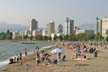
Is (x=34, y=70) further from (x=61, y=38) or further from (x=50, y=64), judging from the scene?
(x=61, y=38)

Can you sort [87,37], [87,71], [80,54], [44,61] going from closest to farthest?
[87,71]
[44,61]
[80,54]
[87,37]

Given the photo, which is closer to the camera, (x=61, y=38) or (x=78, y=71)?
(x=78, y=71)

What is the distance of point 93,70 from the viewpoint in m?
20.0

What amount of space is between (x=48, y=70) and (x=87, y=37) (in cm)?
15257

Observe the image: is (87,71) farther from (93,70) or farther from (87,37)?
(87,37)

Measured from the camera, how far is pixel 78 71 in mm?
19578

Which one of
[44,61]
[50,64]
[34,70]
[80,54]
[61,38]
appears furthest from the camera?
[61,38]

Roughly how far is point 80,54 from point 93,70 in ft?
38.7

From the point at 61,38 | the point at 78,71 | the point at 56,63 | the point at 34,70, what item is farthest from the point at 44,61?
the point at 61,38

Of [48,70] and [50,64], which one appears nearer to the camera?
[48,70]

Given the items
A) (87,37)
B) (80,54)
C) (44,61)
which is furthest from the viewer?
(87,37)

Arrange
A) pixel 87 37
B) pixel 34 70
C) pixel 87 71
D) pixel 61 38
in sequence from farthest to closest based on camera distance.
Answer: pixel 61 38 < pixel 87 37 < pixel 34 70 < pixel 87 71

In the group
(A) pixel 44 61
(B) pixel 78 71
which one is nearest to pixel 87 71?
(B) pixel 78 71

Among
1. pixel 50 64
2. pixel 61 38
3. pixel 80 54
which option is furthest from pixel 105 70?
pixel 61 38
